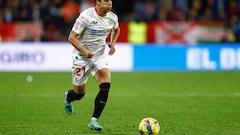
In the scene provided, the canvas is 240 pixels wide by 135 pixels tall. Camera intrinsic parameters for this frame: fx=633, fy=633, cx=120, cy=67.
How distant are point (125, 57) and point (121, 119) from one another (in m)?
12.5

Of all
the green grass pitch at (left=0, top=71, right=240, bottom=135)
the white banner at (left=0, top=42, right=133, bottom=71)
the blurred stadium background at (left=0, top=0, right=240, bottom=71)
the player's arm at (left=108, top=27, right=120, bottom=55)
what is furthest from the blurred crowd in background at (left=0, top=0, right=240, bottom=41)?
the player's arm at (left=108, top=27, right=120, bottom=55)

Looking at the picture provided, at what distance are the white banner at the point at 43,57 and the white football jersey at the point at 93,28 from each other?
12.6 m

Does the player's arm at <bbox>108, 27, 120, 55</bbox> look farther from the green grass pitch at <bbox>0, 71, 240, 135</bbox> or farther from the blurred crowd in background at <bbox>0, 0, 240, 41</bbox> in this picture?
the blurred crowd in background at <bbox>0, 0, 240, 41</bbox>

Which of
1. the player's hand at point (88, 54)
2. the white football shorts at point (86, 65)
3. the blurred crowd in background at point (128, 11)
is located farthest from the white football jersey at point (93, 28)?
the blurred crowd in background at point (128, 11)

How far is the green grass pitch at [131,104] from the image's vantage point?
1053 cm

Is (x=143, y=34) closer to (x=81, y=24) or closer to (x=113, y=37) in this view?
(x=113, y=37)

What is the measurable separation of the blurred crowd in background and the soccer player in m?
15.4

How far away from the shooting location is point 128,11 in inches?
1179

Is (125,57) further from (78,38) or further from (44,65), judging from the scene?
(78,38)

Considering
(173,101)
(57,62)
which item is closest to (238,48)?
(57,62)

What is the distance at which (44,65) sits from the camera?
933 inches

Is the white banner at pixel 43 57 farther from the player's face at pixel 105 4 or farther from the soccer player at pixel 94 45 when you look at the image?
the player's face at pixel 105 4

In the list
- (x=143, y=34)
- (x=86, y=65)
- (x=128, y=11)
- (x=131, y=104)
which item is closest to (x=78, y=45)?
(x=86, y=65)

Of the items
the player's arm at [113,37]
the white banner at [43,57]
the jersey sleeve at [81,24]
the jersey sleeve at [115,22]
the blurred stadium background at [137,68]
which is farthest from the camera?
the white banner at [43,57]
